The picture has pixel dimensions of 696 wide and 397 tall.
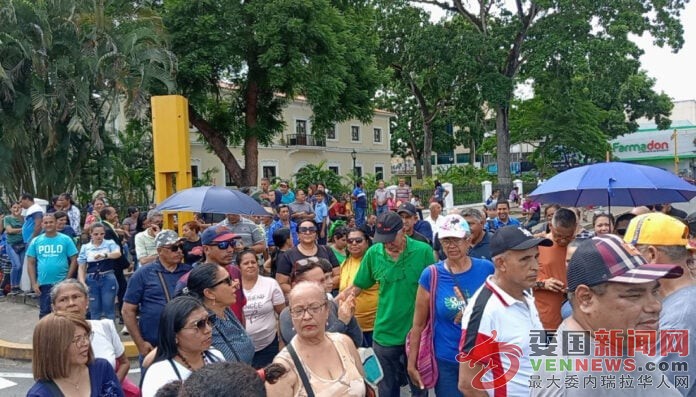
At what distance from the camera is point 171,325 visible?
3.01m

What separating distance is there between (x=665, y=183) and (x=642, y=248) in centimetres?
337

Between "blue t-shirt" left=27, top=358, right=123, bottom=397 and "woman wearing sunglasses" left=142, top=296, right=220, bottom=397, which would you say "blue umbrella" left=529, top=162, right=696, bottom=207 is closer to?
"woman wearing sunglasses" left=142, top=296, right=220, bottom=397

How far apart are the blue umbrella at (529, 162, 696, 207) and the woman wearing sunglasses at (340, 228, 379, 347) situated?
2.23 meters

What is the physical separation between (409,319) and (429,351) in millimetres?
647

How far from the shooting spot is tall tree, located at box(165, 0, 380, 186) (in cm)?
1947

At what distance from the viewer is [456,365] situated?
3.69 metres

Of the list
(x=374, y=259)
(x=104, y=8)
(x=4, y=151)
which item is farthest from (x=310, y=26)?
(x=374, y=259)

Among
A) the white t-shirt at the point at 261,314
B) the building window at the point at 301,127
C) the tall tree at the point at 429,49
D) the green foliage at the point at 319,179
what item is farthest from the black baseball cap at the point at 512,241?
the building window at the point at 301,127

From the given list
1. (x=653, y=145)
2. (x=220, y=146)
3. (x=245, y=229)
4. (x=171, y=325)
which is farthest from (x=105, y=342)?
(x=653, y=145)

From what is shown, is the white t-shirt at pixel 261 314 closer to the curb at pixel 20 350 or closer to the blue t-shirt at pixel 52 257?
the curb at pixel 20 350

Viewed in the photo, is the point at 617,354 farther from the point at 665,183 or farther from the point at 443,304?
the point at 665,183

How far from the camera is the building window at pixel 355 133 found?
4616 cm

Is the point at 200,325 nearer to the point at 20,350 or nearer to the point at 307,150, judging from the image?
the point at 20,350

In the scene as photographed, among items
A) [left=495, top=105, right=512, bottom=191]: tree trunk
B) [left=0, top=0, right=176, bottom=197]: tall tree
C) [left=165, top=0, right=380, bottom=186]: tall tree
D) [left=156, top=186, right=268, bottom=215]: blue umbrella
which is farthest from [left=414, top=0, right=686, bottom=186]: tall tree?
[left=156, top=186, right=268, bottom=215]: blue umbrella
